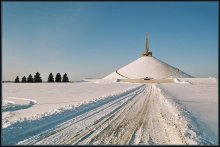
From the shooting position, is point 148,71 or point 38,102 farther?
point 148,71

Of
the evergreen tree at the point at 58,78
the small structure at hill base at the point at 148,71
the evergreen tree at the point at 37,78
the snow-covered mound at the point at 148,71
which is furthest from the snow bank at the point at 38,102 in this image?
the snow-covered mound at the point at 148,71

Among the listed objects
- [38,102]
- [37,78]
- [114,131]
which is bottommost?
[114,131]

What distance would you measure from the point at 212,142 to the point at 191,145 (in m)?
0.78

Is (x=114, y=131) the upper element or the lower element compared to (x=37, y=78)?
lower

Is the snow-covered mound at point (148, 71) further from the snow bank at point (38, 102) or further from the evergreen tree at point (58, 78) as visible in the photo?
the snow bank at point (38, 102)

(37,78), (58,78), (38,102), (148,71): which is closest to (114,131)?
(38,102)

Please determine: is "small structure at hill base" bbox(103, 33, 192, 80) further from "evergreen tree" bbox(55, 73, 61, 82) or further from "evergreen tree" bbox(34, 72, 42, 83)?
"evergreen tree" bbox(34, 72, 42, 83)

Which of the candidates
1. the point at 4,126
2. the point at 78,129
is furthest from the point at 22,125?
the point at 78,129

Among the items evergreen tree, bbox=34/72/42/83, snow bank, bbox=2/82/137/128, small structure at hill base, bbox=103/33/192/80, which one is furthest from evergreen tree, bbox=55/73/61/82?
snow bank, bbox=2/82/137/128

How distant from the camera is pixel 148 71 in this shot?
9756cm

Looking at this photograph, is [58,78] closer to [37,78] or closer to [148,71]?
[37,78]

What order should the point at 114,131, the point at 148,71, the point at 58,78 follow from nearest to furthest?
the point at 114,131, the point at 58,78, the point at 148,71

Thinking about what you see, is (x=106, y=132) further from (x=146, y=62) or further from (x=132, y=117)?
(x=146, y=62)

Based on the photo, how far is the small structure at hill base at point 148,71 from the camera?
92.3 m
